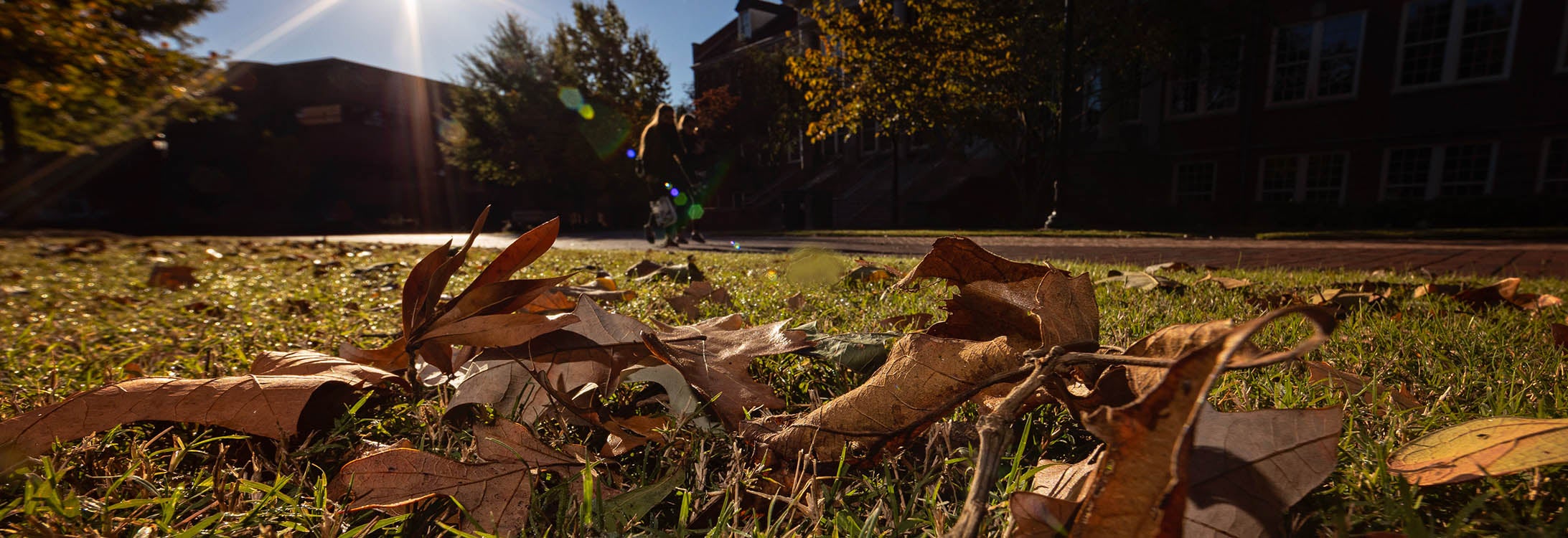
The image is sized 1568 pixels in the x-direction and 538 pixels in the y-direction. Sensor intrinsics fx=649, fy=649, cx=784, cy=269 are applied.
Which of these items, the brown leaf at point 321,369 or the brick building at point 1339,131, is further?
the brick building at point 1339,131

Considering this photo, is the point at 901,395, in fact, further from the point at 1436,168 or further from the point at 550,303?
the point at 1436,168

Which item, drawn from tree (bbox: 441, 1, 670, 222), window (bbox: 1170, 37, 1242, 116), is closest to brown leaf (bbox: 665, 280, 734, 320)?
window (bbox: 1170, 37, 1242, 116)

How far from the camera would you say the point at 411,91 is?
38.9 metres

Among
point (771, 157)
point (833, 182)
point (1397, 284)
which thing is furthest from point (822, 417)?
point (771, 157)

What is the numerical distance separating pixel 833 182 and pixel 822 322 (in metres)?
24.9

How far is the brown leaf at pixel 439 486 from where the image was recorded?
2.23 ft

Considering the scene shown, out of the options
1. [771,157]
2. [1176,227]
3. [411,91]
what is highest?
[411,91]

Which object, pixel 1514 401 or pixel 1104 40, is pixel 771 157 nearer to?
pixel 1104 40

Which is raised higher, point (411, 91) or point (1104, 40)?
point (411, 91)

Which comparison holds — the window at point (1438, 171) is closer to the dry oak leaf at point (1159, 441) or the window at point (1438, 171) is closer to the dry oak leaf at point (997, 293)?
the dry oak leaf at point (997, 293)

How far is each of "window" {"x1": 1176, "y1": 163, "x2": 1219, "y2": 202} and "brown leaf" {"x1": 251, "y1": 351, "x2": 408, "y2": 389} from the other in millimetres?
20715

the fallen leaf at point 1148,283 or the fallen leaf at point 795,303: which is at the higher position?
the fallen leaf at point 1148,283

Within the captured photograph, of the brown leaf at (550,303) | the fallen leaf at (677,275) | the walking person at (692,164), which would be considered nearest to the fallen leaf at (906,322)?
the brown leaf at (550,303)

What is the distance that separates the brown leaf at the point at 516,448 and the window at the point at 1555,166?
20.9m
